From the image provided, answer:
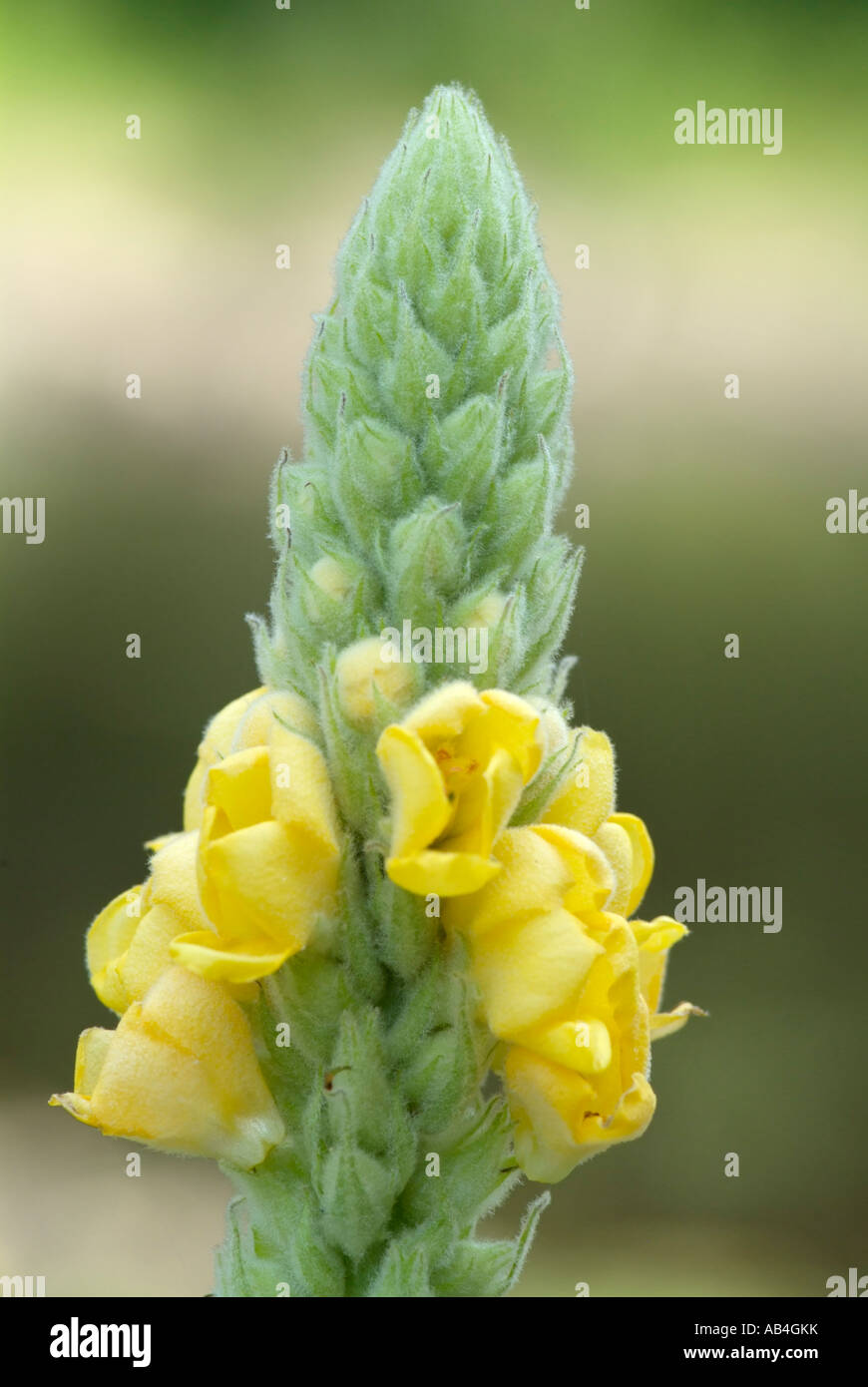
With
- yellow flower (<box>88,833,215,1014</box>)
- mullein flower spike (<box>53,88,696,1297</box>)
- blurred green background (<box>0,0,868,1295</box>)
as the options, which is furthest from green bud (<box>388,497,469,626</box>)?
blurred green background (<box>0,0,868,1295</box>)

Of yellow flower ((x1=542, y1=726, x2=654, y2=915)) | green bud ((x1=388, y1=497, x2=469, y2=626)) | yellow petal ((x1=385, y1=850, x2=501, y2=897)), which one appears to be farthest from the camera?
yellow flower ((x1=542, y1=726, x2=654, y2=915))

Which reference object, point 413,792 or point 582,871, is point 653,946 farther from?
point 413,792

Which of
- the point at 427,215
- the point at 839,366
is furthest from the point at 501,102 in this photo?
the point at 427,215

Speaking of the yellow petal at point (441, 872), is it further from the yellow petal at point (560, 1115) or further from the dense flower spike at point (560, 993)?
the yellow petal at point (560, 1115)

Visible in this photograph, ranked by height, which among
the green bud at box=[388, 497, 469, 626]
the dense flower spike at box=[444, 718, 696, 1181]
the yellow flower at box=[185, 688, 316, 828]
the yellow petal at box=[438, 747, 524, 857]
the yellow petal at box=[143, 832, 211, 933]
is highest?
the green bud at box=[388, 497, 469, 626]

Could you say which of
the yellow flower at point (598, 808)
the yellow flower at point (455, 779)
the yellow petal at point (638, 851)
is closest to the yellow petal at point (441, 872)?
the yellow flower at point (455, 779)

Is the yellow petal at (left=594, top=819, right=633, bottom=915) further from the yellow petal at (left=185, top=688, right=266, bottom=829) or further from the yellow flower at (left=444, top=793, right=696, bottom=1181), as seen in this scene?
the yellow petal at (left=185, top=688, right=266, bottom=829)

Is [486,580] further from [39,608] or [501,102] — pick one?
[501,102]
